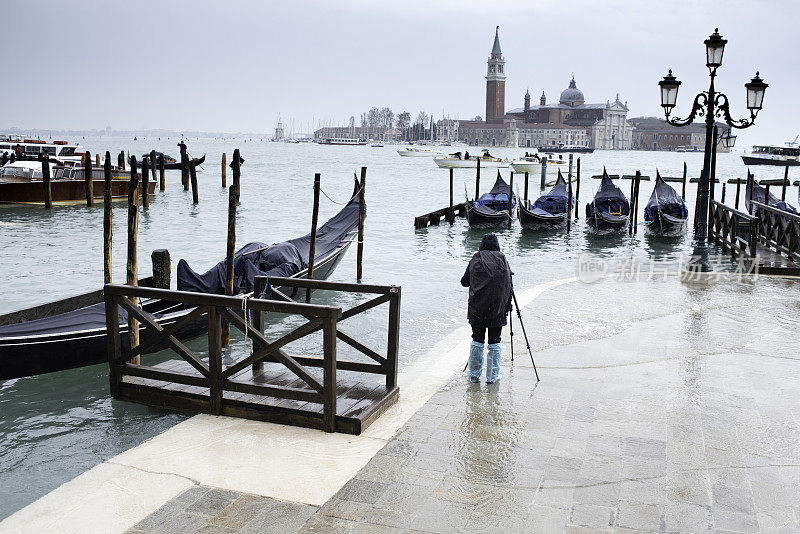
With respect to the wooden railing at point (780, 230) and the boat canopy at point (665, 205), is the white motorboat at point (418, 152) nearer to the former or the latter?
the boat canopy at point (665, 205)

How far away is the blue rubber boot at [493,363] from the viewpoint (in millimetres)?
6457

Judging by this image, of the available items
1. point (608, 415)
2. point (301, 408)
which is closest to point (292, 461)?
point (301, 408)

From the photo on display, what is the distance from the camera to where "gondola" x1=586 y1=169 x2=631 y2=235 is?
995 inches

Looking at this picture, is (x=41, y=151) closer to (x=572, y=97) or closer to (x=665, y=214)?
(x=665, y=214)

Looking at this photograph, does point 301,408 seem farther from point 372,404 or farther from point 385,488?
point 385,488

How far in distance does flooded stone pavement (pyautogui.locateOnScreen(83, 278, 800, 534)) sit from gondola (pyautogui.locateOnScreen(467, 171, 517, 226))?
1873 cm

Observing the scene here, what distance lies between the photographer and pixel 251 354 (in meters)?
5.79

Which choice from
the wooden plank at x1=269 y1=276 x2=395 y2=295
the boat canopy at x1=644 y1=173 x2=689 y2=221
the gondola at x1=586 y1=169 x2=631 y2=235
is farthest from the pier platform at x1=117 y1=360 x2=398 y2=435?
the boat canopy at x1=644 y1=173 x2=689 y2=221

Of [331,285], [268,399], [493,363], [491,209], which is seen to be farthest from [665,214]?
[268,399]

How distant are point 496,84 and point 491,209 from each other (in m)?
146

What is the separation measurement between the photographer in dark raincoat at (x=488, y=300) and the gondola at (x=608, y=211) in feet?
64.6

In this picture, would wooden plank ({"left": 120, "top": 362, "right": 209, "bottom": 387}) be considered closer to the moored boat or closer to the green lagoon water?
the green lagoon water

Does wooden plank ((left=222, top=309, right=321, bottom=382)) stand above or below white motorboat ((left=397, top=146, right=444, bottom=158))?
below

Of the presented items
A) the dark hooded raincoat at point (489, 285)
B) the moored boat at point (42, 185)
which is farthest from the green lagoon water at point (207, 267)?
the dark hooded raincoat at point (489, 285)
